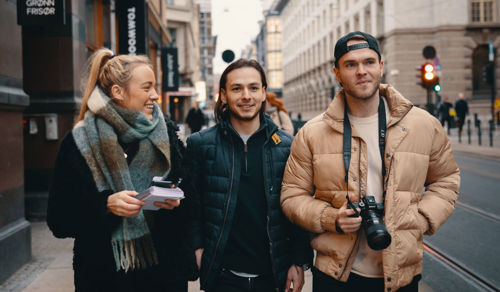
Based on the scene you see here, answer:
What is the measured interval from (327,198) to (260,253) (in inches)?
20.1

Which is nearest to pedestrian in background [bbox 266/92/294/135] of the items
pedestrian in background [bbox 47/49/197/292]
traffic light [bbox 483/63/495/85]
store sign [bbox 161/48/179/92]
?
pedestrian in background [bbox 47/49/197/292]

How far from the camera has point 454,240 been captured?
6.15m

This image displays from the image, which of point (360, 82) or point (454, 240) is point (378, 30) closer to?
point (454, 240)

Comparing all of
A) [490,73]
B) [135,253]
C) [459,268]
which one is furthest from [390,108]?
[490,73]

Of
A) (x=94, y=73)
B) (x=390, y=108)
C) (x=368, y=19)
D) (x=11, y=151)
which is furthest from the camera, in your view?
(x=368, y=19)

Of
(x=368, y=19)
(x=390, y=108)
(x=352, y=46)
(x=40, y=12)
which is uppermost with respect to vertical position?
(x=368, y=19)

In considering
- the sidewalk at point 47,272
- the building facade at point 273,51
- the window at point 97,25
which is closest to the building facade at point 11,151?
the sidewalk at point 47,272

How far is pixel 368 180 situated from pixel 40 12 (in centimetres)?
493

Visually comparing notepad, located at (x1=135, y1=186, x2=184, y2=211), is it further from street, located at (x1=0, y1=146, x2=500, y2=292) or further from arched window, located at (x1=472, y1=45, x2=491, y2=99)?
arched window, located at (x1=472, y1=45, x2=491, y2=99)

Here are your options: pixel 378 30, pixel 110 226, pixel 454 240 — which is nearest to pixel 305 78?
pixel 378 30

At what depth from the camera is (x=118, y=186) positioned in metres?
2.30

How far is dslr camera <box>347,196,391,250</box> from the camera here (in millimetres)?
2105

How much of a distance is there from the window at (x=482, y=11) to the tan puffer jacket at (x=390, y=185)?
115 feet

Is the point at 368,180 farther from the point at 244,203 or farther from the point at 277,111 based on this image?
the point at 277,111
